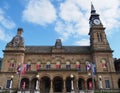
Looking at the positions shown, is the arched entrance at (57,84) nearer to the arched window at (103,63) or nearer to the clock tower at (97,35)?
the arched window at (103,63)

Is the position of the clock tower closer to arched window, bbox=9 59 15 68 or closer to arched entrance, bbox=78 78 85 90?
arched entrance, bbox=78 78 85 90

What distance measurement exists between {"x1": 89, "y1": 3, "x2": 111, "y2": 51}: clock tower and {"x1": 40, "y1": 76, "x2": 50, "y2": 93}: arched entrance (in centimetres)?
1530

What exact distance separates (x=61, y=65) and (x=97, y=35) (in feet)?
46.3

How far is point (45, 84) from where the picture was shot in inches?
1639

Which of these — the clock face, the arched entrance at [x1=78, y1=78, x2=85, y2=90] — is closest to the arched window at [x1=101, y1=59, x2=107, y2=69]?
the arched entrance at [x1=78, y1=78, x2=85, y2=90]

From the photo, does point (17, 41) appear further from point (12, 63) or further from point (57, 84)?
point (57, 84)

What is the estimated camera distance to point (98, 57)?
1750 inches

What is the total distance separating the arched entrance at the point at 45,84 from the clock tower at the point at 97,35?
15.3m

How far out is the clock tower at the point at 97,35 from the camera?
151 ft

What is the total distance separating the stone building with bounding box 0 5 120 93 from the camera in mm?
39938

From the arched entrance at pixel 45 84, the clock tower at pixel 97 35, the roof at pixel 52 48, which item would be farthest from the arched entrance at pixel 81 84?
the clock tower at pixel 97 35

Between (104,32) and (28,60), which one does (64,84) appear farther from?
(104,32)

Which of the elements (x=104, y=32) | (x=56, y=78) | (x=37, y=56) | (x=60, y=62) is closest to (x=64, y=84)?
(x=56, y=78)

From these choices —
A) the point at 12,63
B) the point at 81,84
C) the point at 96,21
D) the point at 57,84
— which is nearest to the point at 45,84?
the point at 57,84
